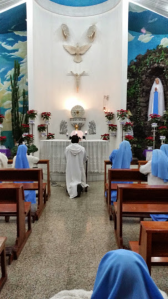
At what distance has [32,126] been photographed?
30.1 feet

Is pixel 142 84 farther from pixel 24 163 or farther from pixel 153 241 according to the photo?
pixel 153 241

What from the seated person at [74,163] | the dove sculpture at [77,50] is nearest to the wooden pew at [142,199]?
the seated person at [74,163]

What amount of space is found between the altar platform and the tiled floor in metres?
2.13

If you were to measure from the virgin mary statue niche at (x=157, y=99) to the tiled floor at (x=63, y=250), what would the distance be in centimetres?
709

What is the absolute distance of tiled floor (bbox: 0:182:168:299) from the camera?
230 centimetres

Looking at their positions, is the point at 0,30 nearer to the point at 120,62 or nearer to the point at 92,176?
the point at 120,62

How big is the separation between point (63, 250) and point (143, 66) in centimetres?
971

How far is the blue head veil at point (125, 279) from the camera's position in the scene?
94 centimetres

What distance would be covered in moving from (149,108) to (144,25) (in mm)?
3541

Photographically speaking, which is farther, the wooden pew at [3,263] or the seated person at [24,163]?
the seated person at [24,163]

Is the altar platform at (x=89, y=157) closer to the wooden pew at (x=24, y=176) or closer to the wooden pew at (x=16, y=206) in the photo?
the wooden pew at (x=24, y=176)

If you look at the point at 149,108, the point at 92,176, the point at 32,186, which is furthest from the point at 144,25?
the point at 32,186

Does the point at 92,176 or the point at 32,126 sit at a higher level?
the point at 32,126

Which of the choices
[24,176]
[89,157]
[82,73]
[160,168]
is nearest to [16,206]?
[24,176]
